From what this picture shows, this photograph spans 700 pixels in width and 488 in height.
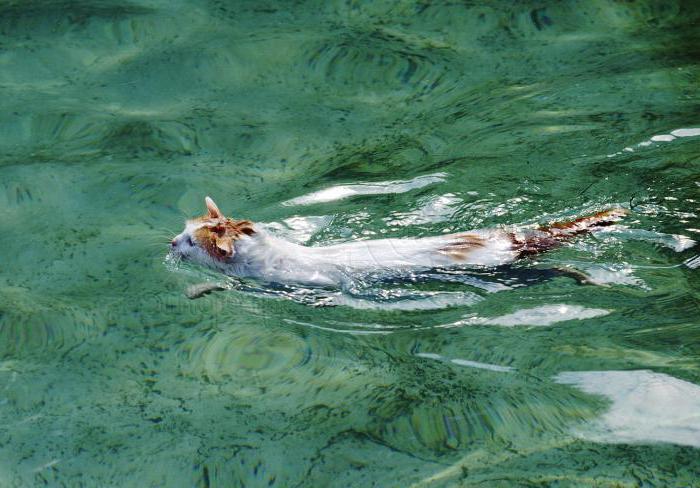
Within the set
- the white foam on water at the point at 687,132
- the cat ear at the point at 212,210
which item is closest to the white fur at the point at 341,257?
the cat ear at the point at 212,210

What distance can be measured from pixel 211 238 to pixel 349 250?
81 centimetres

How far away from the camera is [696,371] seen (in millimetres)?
4328

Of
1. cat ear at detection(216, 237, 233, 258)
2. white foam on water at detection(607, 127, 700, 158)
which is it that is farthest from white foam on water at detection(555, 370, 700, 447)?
white foam on water at detection(607, 127, 700, 158)

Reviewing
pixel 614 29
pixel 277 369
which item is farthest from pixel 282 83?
pixel 277 369

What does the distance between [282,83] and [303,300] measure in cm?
290

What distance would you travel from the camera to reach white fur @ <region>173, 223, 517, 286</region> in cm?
516

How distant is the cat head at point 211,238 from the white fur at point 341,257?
2 cm

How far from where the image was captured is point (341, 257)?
526 centimetres

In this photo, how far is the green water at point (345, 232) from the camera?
13.8 feet

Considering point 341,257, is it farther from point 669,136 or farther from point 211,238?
point 669,136

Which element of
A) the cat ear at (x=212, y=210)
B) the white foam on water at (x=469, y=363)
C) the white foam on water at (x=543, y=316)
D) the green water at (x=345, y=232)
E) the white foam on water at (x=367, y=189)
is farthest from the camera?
the white foam on water at (x=367, y=189)

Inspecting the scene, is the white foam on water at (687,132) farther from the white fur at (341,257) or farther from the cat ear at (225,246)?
the cat ear at (225,246)

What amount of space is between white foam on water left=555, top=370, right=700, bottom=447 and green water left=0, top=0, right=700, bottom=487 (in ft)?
0.04

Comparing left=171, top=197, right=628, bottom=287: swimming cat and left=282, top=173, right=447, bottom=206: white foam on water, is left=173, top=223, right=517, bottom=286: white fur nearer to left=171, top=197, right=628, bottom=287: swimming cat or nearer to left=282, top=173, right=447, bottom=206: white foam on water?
left=171, top=197, right=628, bottom=287: swimming cat
